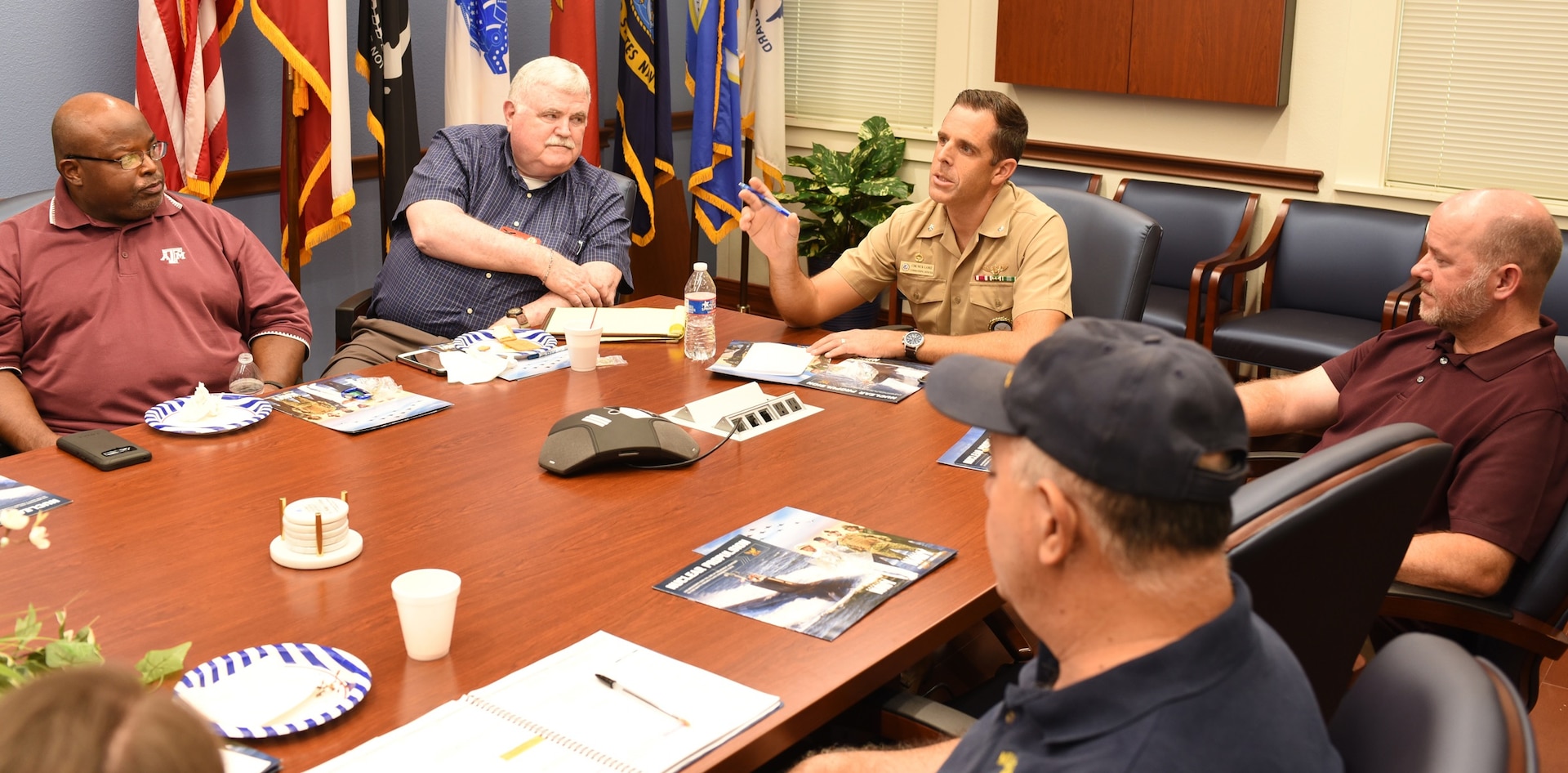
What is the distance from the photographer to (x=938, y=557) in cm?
185

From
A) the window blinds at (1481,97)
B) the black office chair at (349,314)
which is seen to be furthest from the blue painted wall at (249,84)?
the window blinds at (1481,97)

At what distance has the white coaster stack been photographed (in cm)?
177

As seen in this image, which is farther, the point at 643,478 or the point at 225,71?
the point at 225,71

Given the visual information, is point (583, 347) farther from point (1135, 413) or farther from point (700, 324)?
point (1135, 413)

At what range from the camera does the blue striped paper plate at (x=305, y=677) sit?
1370 millimetres

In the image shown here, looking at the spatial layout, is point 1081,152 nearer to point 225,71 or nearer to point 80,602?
point 225,71

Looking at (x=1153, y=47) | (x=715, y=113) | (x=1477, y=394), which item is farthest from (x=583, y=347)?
(x=1153, y=47)

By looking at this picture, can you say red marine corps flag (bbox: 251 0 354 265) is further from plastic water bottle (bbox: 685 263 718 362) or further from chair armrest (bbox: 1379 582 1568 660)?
chair armrest (bbox: 1379 582 1568 660)

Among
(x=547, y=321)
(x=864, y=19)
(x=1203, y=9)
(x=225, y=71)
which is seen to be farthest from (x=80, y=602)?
(x=864, y=19)

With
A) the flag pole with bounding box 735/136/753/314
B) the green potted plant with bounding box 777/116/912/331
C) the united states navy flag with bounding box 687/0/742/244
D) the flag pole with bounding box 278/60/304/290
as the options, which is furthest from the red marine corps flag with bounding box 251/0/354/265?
the green potted plant with bounding box 777/116/912/331

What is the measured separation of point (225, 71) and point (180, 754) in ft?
12.7

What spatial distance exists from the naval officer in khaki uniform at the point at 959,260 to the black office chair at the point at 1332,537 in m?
1.36

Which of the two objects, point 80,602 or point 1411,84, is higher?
point 1411,84

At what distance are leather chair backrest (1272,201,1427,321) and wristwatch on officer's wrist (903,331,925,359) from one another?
7.32 feet
